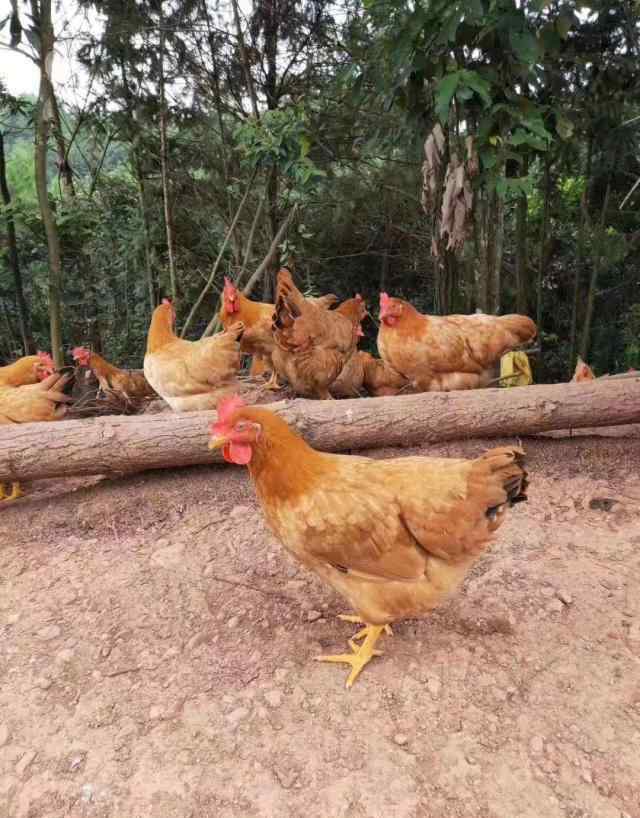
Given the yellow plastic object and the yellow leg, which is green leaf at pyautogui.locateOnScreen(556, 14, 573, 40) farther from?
the yellow leg

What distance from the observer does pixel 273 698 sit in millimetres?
2043

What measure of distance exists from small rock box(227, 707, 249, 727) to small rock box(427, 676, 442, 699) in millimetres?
753

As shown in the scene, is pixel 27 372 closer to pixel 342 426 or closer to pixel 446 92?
pixel 342 426

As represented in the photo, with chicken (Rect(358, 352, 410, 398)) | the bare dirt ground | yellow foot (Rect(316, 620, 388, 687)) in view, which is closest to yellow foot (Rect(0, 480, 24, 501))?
the bare dirt ground

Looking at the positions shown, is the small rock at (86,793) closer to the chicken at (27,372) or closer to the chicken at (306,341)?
the chicken at (306,341)

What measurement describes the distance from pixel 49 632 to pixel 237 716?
1134 mm

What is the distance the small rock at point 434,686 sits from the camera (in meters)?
2.03

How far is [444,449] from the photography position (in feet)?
13.0

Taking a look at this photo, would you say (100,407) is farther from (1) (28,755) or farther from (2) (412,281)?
(2) (412,281)

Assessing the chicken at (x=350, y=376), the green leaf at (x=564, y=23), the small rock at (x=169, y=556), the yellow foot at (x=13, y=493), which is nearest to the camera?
the small rock at (x=169, y=556)

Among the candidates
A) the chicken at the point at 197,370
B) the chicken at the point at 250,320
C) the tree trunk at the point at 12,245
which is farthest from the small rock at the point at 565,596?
the tree trunk at the point at 12,245

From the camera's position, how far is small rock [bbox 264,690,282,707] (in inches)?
79.6

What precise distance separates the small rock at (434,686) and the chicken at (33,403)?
131 inches

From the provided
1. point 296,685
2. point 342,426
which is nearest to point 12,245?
point 342,426
